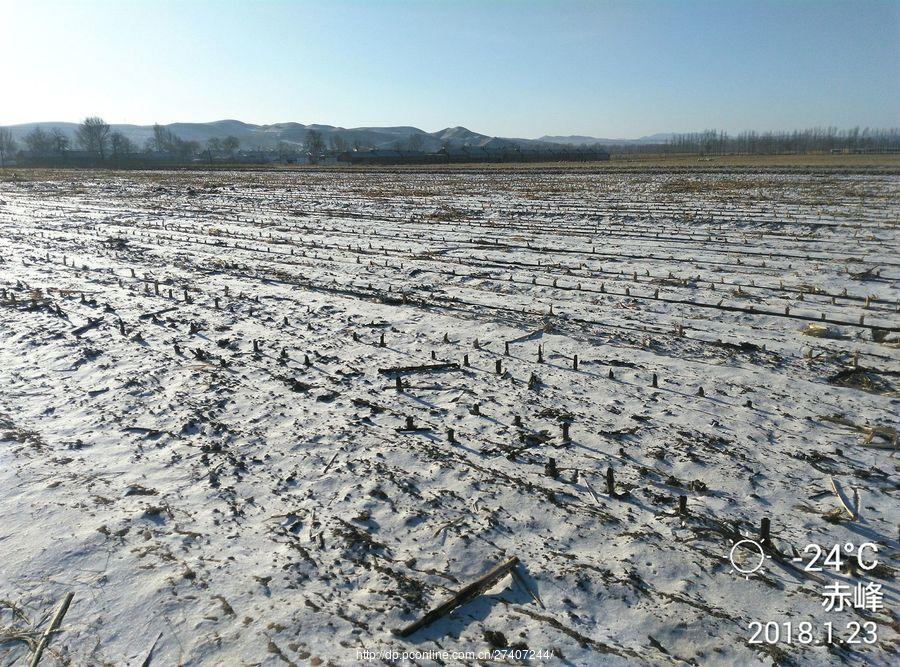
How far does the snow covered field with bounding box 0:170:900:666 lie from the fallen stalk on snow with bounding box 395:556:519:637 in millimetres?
57

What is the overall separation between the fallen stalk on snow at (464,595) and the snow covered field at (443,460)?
0.06m

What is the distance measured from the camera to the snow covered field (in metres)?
3.26

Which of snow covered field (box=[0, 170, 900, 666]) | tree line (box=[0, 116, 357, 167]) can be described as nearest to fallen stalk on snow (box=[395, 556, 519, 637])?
snow covered field (box=[0, 170, 900, 666])

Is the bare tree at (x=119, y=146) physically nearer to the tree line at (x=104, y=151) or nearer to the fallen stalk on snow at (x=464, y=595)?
the tree line at (x=104, y=151)

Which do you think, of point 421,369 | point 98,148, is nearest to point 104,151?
point 98,148

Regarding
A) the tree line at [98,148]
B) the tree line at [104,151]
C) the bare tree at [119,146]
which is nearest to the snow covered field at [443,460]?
the tree line at [104,151]

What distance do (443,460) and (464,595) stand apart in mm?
1579

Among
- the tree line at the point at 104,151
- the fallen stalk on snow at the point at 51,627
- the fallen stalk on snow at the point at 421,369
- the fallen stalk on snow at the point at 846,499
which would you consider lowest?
the fallen stalk on snow at the point at 51,627

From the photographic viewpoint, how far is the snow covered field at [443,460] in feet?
10.7

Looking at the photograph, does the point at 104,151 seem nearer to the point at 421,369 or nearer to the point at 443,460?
the point at 421,369

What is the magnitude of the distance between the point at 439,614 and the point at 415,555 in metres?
0.56

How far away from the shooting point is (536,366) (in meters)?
6.83

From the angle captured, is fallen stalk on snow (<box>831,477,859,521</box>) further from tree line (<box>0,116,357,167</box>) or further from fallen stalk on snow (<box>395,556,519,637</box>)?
tree line (<box>0,116,357,167</box>)

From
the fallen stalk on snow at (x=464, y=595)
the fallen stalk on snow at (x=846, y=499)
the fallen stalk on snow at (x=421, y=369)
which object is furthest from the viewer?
the fallen stalk on snow at (x=421, y=369)
